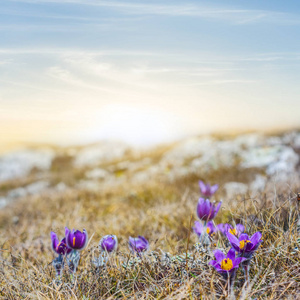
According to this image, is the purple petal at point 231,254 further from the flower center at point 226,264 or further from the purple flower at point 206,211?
the purple flower at point 206,211

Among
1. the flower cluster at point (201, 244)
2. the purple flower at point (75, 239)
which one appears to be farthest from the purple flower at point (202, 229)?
the purple flower at point (75, 239)

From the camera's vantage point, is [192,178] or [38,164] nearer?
[192,178]

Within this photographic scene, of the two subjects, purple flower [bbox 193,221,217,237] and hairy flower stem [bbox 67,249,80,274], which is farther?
purple flower [bbox 193,221,217,237]

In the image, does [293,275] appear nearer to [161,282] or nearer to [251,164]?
[161,282]

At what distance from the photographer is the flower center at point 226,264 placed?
1.72 metres

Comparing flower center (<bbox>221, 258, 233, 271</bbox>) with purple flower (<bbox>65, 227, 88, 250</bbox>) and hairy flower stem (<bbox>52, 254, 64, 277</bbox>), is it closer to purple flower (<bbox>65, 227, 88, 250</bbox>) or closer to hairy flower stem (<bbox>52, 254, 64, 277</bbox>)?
purple flower (<bbox>65, 227, 88, 250</bbox>)

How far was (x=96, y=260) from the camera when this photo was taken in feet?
7.38

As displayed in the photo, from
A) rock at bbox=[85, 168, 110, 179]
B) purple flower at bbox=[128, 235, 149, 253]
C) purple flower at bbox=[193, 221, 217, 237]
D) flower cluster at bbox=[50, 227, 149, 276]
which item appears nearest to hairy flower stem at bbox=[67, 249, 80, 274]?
flower cluster at bbox=[50, 227, 149, 276]

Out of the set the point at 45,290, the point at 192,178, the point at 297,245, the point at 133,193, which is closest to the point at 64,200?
the point at 133,193

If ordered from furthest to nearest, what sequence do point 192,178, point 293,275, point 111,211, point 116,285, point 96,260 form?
point 192,178 < point 111,211 < point 96,260 < point 116,285 < point 293,275

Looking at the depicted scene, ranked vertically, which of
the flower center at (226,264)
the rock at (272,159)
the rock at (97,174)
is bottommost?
the rock at (97,174)

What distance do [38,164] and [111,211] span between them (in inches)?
648

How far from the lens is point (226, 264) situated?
68.1 inches

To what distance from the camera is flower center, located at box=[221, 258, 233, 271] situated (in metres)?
1.72
